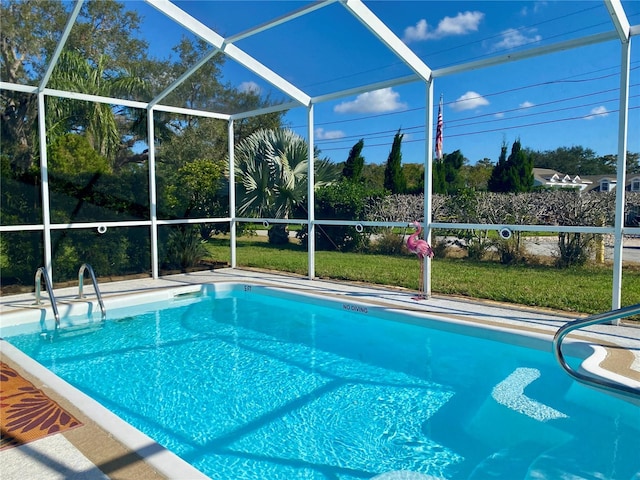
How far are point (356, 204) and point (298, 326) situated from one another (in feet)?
22.8

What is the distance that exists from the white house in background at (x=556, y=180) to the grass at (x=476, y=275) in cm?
249

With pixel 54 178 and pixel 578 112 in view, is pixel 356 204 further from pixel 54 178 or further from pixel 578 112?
pixel 54 178

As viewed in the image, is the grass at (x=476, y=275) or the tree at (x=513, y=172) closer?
the grass at (x=476, y=275)

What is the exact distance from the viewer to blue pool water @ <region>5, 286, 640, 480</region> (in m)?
3.21

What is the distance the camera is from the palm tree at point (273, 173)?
11.7 m

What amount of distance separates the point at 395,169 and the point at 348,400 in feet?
42.2

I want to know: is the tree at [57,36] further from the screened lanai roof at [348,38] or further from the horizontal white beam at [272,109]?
the horizontal white beam at [272,109]

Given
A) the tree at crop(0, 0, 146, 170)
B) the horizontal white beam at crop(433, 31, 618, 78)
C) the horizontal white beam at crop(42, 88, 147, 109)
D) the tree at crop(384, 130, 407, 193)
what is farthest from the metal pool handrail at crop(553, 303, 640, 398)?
the tree at crop(384, 130, 407, 193)

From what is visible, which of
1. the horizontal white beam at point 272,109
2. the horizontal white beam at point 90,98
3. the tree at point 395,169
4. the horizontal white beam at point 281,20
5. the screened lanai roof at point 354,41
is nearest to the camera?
the horizontal white beam at point 281,20

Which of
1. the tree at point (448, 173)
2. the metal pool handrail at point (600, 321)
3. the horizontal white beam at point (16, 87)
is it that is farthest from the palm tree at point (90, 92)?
the tree at point (448, 173)

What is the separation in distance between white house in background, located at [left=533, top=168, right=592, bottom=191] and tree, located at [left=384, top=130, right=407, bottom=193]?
4297 millimetres

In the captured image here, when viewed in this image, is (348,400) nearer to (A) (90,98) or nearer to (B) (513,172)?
(A) (90,98)

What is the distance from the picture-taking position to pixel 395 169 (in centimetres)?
1616

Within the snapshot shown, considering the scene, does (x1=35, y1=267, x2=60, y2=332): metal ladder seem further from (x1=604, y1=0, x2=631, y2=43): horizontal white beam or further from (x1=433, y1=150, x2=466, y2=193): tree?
(x1=433, y1=150, x2=466, y2=193): tree
